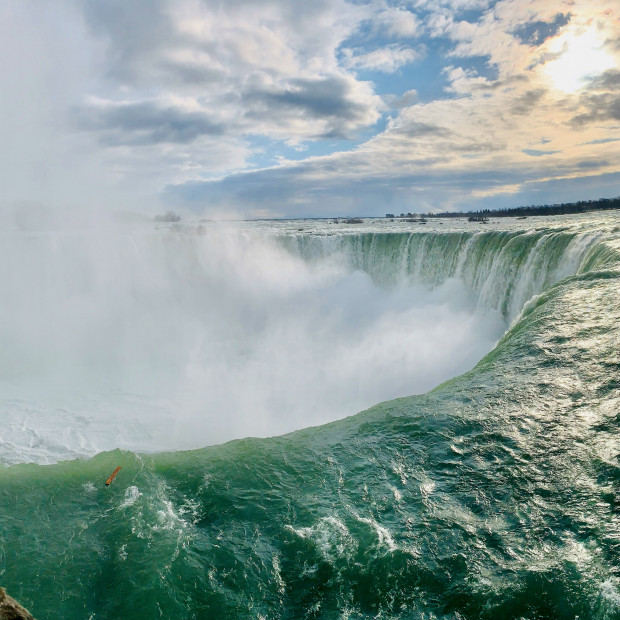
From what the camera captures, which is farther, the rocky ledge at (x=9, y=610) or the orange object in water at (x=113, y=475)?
the orange object in water at (x=113, y=475)

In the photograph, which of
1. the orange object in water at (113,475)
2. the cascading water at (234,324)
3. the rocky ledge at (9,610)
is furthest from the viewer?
the cascading water at (234,324)

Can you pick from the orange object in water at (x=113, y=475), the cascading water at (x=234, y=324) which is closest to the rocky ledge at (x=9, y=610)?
the orange object in water at (x=113, y=475)

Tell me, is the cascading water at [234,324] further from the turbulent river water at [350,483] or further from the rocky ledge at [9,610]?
the rocky ledge at [9,610]

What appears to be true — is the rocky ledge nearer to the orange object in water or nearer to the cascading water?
the orange object in water

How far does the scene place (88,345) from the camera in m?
19.7

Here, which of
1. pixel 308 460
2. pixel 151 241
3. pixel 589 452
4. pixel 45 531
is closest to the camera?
pixel 45 531

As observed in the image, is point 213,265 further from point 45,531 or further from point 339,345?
point 45,531

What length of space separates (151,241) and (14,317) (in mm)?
8576

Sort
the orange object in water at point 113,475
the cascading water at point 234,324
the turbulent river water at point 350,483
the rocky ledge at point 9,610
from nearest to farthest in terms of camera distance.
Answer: the rocky ledge at point 9,610 → the turbulent river water at point 350,483 → the orange object in water at point 113,475 → the cascading water at point 234,324

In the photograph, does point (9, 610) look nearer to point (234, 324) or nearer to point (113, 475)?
point (113, 475)

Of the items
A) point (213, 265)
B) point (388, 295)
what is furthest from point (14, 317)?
point (388, 295)

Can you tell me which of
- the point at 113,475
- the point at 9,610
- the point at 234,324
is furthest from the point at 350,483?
the point at 234,324

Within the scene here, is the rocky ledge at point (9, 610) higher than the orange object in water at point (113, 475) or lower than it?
higher

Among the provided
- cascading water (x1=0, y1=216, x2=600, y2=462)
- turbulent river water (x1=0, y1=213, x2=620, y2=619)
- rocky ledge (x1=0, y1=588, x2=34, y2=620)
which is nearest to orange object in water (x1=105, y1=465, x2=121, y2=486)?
turbulent river water (x1=0, y1=213, x2=620, y2=619)
